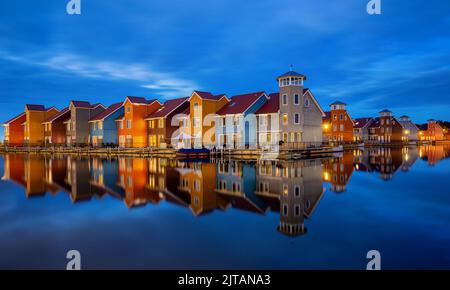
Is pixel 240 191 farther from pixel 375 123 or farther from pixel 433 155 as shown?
pixel 375 123

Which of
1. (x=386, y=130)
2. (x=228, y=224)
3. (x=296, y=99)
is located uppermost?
(x=296, y=99)

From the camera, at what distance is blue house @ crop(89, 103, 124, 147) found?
6469 cm

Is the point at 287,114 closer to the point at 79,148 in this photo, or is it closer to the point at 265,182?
the point at 265,182

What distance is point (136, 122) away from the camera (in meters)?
59.9

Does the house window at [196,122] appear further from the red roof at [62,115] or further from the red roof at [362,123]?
the red roof at [362,123]

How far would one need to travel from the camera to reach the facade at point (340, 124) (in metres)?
80.9

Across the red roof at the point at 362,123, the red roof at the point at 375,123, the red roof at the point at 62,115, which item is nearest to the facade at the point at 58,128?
the red roof at the point at 62,115

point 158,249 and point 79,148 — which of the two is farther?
point 79,148

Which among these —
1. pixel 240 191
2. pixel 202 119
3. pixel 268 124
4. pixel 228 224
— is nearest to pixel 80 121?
pixel 202 119

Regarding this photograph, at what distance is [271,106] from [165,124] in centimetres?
1843

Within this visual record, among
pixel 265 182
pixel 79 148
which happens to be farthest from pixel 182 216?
pixel 79 148
